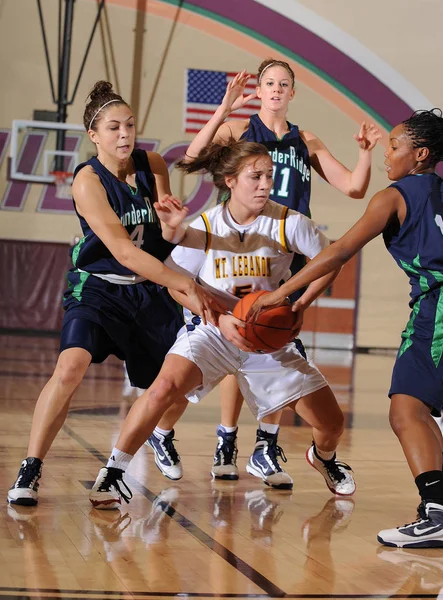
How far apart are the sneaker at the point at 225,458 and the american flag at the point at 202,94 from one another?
11.1 metres

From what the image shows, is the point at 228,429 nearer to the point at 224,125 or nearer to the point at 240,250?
the point at 240,250

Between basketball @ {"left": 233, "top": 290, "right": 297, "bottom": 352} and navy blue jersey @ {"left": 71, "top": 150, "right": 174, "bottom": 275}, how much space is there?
1.87 feet

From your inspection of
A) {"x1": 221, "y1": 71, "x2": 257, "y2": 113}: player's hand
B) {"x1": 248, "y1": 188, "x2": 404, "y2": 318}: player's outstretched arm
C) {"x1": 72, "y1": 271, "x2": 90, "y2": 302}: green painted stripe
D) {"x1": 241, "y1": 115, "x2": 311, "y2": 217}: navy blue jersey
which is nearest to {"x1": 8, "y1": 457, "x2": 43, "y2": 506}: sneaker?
{"x1": 72, "y1": 271, "x2": 90, "y2": 302}: green painted stripe

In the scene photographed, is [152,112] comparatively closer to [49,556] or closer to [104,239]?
[104,239]

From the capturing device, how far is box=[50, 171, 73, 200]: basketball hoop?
49.8 feet

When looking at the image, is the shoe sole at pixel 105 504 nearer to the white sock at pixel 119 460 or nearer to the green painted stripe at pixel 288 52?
the white sock at pixel 119 460

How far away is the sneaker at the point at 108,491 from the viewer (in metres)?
4.02

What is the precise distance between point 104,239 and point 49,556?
1412 millimetres

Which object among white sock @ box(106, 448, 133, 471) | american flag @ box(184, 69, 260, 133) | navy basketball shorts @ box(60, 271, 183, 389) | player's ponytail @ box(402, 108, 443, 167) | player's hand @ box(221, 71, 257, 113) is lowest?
white sock @ box(106, 448, 133, 471)

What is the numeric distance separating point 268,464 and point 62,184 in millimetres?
11281

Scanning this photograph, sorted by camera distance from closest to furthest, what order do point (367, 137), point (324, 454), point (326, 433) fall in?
point (326, 433) → point (324, 454) → point (367, 137)

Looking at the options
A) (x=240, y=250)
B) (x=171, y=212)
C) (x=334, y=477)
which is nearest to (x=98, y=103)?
(x=171, y=212)

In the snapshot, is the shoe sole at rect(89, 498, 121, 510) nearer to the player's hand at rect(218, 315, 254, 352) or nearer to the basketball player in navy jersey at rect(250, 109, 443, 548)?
the player's hand at rect(218, 315, 254, 352)

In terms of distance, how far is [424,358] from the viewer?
3.76 meters
